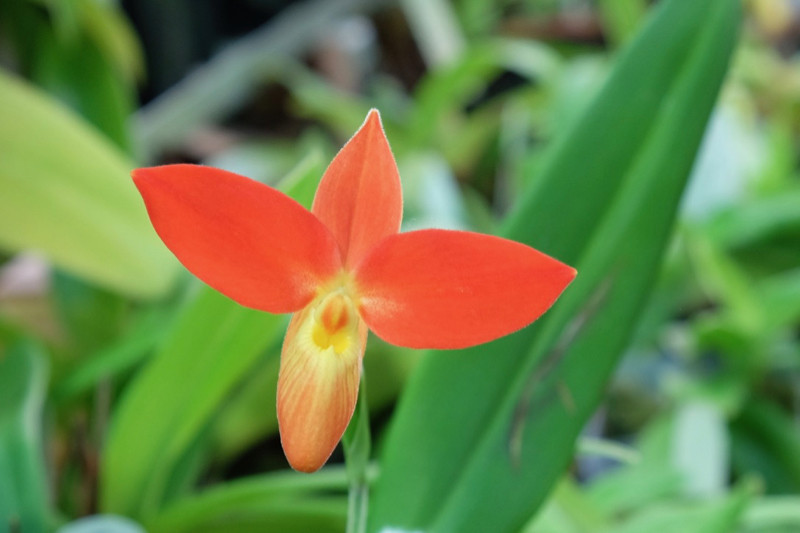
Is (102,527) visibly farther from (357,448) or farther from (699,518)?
(699,518)

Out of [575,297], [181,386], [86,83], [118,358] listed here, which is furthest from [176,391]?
[86,83]

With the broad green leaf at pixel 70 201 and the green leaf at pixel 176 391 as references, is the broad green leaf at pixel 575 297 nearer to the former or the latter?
the green leaf at pixel 176 391

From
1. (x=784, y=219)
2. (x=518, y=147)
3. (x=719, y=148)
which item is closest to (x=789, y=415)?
(x=784, y=219)

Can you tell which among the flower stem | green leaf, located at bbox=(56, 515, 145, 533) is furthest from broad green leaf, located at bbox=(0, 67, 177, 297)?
the flower stem

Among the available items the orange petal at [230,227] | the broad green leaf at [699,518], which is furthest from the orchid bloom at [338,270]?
the broad green leaf at [699,518]

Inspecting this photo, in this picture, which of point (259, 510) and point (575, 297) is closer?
point (575, 297)
